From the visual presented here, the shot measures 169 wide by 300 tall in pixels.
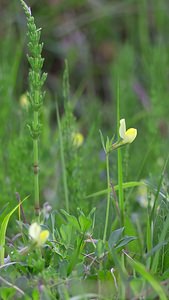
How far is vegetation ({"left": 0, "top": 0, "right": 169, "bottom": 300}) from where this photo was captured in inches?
53.1

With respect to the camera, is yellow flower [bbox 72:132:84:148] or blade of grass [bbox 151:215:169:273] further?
yellow flower [bbox 72:132:84:148]

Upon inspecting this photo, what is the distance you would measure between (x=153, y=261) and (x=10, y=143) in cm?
92

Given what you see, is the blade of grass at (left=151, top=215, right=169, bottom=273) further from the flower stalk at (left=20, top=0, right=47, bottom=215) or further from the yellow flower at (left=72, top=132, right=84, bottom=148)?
the yellow flower at (left=72, top=132, right=84, bottom=148)

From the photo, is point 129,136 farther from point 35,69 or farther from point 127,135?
point 35,69

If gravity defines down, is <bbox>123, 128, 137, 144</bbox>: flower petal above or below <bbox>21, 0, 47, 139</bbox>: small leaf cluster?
below

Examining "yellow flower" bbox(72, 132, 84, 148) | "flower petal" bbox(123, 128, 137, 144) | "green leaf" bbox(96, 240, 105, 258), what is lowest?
"green leaf" bbox(96, 240, 105, 258)

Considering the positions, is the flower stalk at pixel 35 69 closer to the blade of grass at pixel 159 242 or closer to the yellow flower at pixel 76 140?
the blade of grass at pixel 159 242

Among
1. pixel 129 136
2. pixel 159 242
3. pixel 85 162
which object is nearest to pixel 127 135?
pixel 129 136

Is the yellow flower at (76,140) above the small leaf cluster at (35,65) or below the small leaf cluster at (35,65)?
below

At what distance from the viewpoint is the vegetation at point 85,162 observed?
1349mm

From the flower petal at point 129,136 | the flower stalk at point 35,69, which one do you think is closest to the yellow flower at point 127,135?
the flower petal at point 129,136

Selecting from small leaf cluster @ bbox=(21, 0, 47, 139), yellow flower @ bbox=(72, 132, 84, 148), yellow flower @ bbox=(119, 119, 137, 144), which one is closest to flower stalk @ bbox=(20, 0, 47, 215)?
small leaf cluster @ bbox=(21, 0, 47, 139)

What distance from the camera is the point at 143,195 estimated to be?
218 centimetres

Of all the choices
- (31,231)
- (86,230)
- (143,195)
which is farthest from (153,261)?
(143,195)
